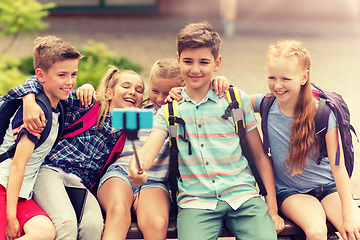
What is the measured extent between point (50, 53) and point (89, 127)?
0.56 m

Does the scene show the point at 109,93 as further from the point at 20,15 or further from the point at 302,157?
the point at 20,15

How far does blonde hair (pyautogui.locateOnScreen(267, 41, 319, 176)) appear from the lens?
2492 millimetres

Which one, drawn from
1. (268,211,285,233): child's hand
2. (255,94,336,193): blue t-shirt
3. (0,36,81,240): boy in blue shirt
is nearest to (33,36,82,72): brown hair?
(0,36,81,240): boy in blue shirt

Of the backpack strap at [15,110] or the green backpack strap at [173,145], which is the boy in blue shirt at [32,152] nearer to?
the backpack strap at [15,110]

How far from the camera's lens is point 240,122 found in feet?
8.28

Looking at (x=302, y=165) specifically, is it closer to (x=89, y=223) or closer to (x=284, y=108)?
(x=284, y=108)

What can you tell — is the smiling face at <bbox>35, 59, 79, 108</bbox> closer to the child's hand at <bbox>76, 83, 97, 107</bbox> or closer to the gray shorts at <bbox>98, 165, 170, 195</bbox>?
the child's hand at <bbox>76, 83, 97, 107</bbox>

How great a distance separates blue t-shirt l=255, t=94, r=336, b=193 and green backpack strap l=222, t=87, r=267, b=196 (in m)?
0.18

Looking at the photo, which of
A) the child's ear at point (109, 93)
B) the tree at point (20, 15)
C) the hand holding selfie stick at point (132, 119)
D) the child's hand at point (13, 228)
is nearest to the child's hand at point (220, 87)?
the child's ear at point (109, 93)

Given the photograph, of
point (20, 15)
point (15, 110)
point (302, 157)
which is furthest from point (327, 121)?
point (20, 15)

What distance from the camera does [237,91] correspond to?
102 inches

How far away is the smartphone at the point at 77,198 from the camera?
2457 millimetres

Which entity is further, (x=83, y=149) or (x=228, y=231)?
(x=83, y=149)

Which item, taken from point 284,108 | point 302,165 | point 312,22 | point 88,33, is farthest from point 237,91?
point 312,22
